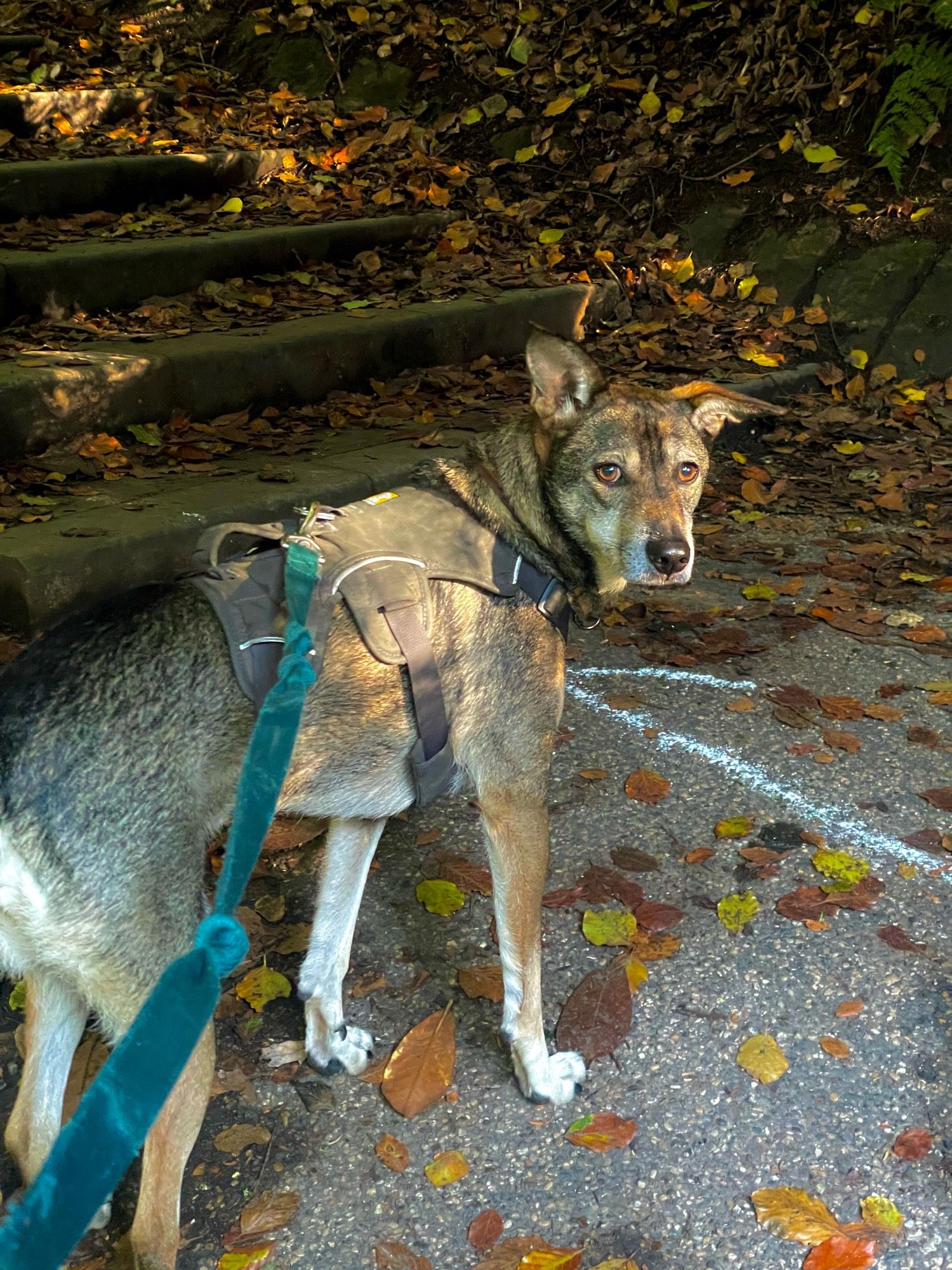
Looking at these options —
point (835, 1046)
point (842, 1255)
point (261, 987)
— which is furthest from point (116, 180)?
point (842, 1255)

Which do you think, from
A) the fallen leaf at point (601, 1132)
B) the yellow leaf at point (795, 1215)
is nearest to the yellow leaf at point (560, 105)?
the fallen leaf at point (601, 1132)

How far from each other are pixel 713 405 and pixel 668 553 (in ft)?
2.19

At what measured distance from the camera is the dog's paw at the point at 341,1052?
3.44m

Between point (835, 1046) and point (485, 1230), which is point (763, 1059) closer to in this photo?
point (835, 1046)

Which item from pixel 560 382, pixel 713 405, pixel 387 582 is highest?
pixel 560 382

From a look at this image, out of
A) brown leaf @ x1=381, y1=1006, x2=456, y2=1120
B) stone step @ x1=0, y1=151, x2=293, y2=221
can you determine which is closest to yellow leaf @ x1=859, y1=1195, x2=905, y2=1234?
brown leaf @ x1=381, y1=1006, x2=456, y2=1120

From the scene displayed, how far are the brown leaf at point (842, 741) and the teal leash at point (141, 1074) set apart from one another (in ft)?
9.97

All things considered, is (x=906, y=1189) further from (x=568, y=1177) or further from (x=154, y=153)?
(x=154, y=153)

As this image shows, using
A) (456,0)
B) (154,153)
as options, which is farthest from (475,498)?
(456,0)

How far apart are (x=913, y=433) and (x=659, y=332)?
1991 millimetres

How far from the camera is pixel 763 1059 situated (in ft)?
10.9

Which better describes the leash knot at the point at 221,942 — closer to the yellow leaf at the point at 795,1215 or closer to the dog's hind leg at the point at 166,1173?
the dog's hind leg at the point at 166,1173

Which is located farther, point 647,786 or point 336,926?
point 647,786

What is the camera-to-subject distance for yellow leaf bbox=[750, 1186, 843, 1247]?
2822mm
